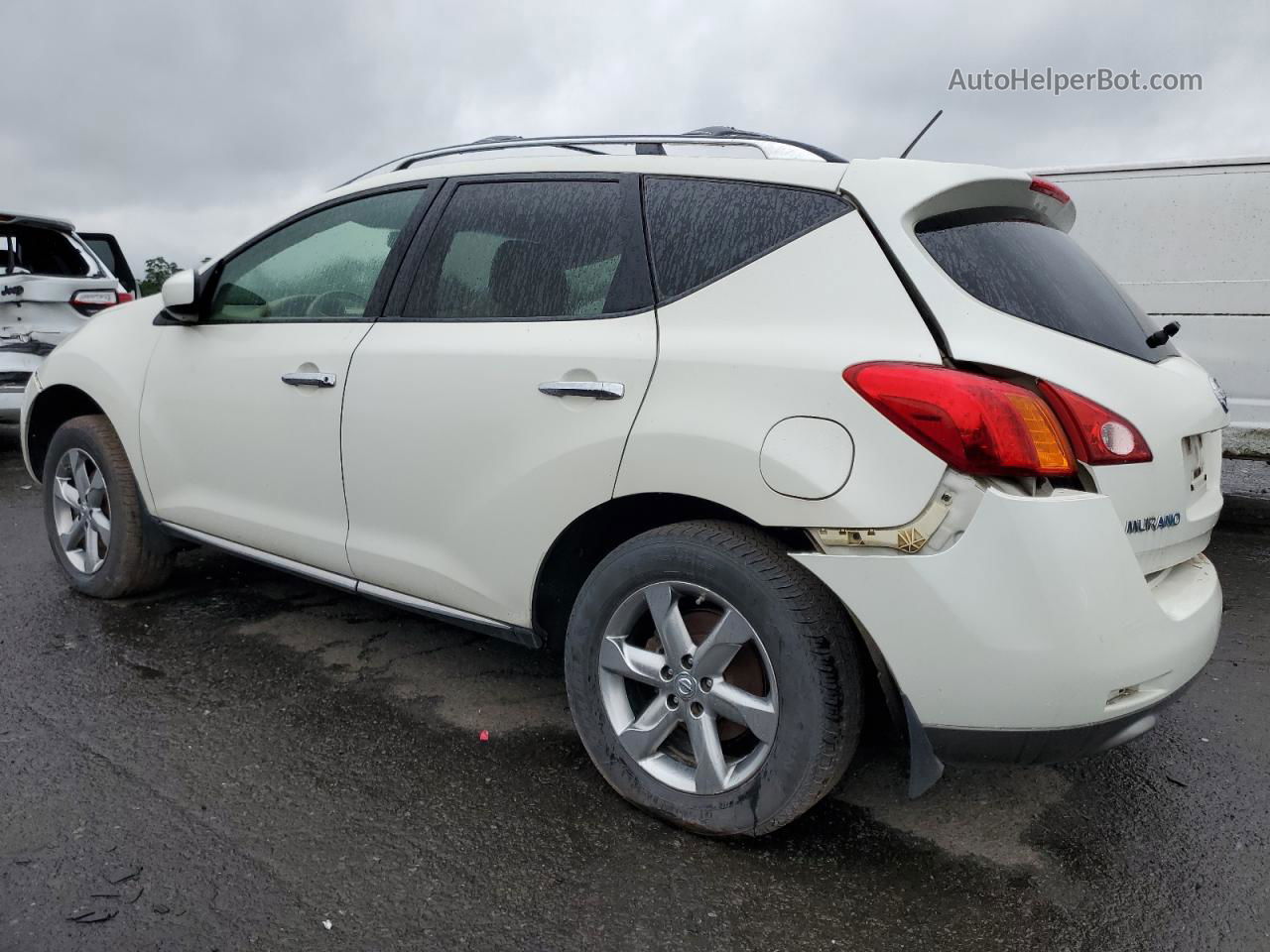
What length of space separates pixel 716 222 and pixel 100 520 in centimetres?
294

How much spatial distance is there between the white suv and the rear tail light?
5.43 metres

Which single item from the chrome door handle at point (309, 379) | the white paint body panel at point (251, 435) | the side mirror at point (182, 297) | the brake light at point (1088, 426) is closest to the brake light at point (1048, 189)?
the brake light at point (1088, 426)

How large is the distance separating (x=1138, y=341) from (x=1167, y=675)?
81cm

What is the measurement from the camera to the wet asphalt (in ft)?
7.09

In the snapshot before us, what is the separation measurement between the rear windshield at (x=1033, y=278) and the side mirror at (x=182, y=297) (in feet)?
8.32

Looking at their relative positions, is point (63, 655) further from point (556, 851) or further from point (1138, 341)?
point (1138, 341)

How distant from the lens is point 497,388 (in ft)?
8.87

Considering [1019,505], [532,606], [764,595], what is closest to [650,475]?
[764,595]

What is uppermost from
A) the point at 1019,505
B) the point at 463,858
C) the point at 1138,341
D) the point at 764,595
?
the point at 1138,341

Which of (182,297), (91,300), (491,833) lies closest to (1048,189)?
(491,833)

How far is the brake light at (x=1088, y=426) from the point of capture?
211 centimetres

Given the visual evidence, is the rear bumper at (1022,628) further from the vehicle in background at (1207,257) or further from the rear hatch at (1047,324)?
the vehicle in background at (1207,257)

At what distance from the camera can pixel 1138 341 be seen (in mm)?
2502

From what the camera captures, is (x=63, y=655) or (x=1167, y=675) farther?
(x=63, y=655)
